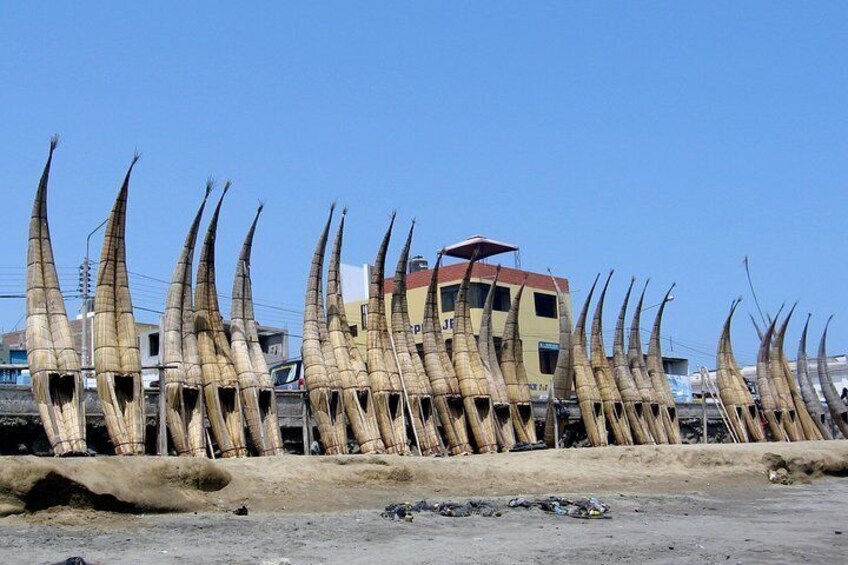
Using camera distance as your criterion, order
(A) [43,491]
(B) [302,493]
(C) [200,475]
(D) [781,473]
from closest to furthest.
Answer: (A) [43,491]
(C) [200,475]
(B) [302,493]
(D) [781,473]

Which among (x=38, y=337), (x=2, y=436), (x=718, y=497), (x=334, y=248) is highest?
(x=334, y=248)

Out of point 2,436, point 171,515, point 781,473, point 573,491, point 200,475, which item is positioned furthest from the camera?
point 781,473

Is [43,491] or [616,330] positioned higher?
[616,330]

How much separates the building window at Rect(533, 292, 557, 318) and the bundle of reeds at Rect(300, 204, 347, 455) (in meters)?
29.2

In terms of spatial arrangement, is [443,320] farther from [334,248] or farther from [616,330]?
[334,248]

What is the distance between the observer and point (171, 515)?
15.0m

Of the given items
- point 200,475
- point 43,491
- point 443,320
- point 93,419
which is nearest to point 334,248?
point 93,419

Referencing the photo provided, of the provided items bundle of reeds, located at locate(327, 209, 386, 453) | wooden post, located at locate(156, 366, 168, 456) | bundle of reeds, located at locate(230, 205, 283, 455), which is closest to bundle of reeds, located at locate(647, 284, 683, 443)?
bundle of reeds, located at locate(327, 209, 386, 453)

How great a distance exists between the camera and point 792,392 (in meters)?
36.3

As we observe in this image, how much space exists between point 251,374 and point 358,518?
20.2 feet

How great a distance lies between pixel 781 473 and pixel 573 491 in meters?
7.47

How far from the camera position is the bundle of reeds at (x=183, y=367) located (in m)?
19.6

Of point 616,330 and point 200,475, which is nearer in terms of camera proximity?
point 200,475

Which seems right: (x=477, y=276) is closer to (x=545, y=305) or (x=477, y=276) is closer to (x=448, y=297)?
(x=448, y=297)
